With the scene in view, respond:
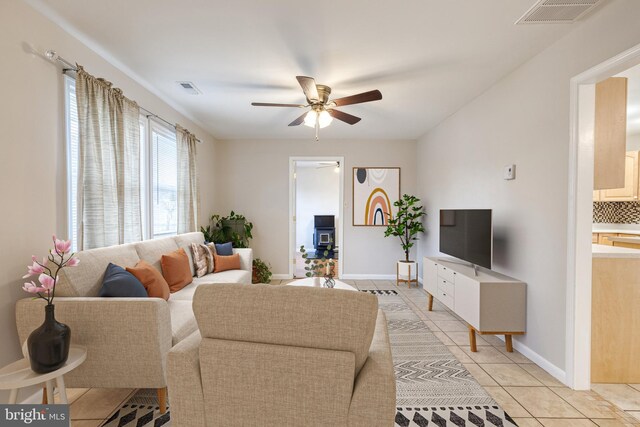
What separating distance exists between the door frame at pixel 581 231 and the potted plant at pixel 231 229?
440cm

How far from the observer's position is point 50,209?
213cm

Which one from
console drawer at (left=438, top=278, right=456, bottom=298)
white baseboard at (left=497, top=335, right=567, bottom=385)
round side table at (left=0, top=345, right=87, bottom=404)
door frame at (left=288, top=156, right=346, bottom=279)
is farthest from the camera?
door frame at (left=288, top=156, right=346, bottom=279)

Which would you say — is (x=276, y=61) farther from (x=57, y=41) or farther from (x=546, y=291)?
(x=546, y=291)

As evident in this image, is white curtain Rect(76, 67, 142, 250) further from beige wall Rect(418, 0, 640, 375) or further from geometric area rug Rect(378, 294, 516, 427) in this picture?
beige wall Rect(418, 0, 640, 375)

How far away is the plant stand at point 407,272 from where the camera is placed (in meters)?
5.02

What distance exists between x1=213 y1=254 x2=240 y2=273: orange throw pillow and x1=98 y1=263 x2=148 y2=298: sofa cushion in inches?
62.3

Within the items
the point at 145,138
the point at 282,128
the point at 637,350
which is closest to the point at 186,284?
the point at 145,138

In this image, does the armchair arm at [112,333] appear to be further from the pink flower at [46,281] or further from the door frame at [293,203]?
the door frame at [293,203]

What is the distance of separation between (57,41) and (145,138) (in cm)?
126

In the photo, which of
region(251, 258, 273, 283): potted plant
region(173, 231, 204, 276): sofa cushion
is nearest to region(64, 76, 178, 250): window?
region(173, 231, 204, 276): sofa cushion

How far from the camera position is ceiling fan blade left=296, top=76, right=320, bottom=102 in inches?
94.4

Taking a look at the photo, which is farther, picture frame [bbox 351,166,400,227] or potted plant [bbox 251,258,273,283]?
picture frame [bbox 351,166,400,227]

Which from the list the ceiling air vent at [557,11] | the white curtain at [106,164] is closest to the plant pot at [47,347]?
the white curtain at [106,164]

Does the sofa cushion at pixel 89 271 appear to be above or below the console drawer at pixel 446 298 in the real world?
above
